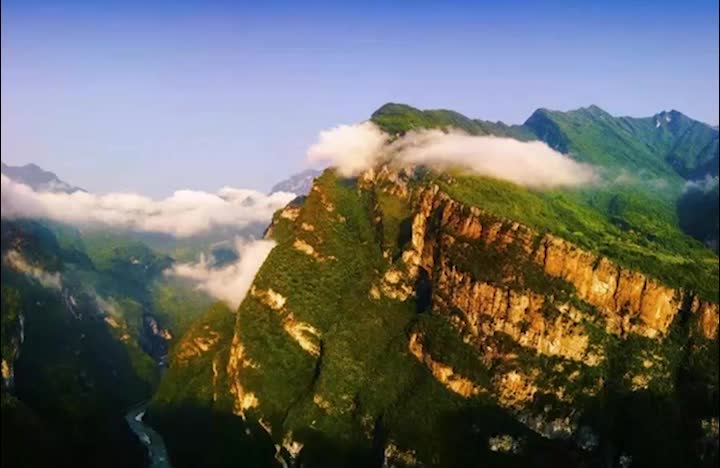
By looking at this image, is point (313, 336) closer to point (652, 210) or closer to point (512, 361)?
point (512, 361)

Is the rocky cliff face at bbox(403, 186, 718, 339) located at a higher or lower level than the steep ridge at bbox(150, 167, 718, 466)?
higher

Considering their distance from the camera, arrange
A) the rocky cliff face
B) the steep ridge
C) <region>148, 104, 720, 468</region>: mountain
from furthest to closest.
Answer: the rocky cliff face < <region>148, 104, 720, 468</region>: mountain < the steep ridge

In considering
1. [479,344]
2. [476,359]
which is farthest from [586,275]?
[476,359]

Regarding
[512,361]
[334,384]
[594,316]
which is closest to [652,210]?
[594,316]

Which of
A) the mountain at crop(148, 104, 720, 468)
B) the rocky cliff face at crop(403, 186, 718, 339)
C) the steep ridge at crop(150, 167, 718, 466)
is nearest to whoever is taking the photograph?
the steep ridge at crop(150, 167, 718, 466)

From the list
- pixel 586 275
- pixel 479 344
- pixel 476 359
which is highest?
pixel 586 275

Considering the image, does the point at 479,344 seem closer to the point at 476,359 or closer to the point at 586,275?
the point at 476,359

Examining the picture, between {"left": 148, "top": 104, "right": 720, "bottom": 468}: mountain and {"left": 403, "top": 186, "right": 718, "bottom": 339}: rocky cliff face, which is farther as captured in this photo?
{"left": 403, "top": 186, "right": 718, "bottom": 339}: rocky cliff face
